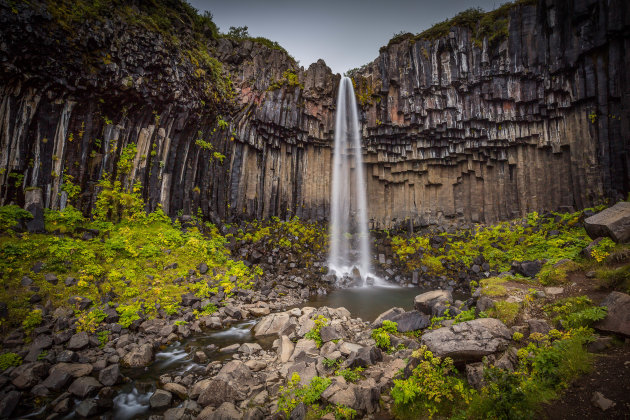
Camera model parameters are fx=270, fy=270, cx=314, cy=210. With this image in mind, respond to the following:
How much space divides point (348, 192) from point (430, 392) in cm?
2076

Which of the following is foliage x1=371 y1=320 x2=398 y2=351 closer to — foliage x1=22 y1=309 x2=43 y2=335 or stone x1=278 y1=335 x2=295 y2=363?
stone x1=278 y1=335 x2=295 y2=363

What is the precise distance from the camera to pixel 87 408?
4855mm

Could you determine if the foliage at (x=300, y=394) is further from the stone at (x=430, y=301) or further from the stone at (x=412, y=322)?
the stone at (x=430, y=301)

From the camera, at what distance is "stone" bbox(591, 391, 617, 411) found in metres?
3.07

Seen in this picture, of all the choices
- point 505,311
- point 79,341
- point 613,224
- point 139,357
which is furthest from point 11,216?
point 613,224

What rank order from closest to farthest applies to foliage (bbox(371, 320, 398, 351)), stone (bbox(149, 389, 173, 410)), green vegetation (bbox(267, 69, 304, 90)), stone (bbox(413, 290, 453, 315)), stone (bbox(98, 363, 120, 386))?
stone (bbox(149, 389, 173, 410)) → stone (bbox(98, 363, 120, 386)) → foliage (bbox(371, 320, 398, 351)) → stone (bbox(413, 290, 453, 315)) → green vegetation (bbox(267, 69, 304, 90))

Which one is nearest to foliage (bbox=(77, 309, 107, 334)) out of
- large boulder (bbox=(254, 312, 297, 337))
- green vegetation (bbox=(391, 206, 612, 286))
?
large boulder (bbox=(254, 312, 297, 337))

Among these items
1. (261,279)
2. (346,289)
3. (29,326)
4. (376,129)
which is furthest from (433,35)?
(29,326)

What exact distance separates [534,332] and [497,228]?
16.7m

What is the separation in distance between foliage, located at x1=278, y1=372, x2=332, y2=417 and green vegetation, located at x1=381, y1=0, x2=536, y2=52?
24020 millimetres

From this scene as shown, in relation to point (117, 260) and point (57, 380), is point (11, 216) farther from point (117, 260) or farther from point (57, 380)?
point (57, 380)

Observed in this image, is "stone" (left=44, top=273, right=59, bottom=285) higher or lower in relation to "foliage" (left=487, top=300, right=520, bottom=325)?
higher

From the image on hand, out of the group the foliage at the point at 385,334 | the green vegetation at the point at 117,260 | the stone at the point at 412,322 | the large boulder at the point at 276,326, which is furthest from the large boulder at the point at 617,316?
the green vegetation at the point at 117,260

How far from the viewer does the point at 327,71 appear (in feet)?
72.9
